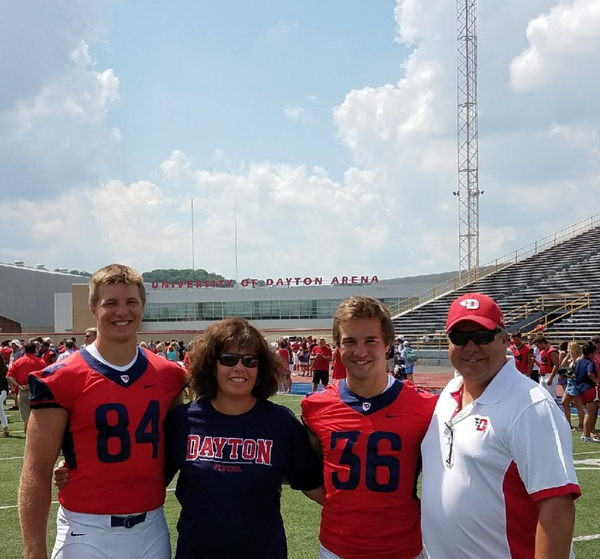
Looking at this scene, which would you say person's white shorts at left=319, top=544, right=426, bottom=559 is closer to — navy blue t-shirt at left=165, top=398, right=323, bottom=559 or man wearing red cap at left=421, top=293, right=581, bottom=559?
navy blue t-shirt at left=165, top=398, right=323, bottom=559

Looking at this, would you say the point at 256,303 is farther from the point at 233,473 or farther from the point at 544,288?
the point at 233,473

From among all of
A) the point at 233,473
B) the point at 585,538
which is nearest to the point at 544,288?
the point at 585,538

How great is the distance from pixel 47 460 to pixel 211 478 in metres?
0.67

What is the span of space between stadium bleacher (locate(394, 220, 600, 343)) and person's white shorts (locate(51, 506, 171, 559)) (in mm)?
25128

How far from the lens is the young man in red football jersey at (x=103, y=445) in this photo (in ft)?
9.12

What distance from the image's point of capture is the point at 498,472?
7.79 feet

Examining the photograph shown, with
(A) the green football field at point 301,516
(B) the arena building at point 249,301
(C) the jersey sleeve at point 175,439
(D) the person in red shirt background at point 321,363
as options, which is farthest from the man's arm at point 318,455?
(B) the arena building at point 249,301

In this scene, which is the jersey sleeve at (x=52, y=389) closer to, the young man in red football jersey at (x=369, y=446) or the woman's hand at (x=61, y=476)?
the woman's hand at (x=61, y=476)

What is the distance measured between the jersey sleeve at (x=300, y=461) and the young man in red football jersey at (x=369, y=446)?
0.20 ft

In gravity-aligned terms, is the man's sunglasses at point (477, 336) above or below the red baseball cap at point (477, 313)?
below

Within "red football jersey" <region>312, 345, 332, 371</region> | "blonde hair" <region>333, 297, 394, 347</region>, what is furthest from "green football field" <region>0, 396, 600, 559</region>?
"red football jersey" <region>312, 345, 332, 371</region>

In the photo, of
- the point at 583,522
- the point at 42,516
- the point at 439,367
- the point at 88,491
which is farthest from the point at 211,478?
the point at 439,367

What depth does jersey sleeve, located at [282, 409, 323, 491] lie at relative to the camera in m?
3.00

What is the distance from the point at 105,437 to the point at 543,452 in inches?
68.2
